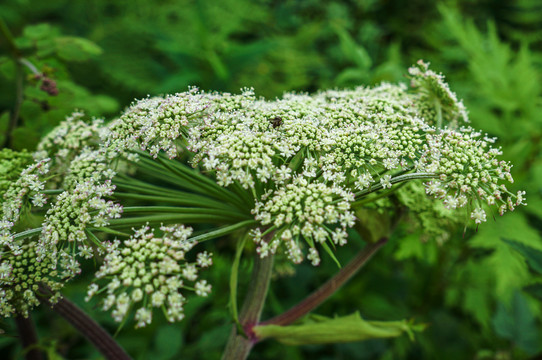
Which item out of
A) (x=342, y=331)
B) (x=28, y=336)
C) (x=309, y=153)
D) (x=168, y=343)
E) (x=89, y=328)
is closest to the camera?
(x=309, y=153)

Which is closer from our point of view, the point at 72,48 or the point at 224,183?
the point at 224,183

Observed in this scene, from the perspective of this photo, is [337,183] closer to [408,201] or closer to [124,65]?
[408,201]

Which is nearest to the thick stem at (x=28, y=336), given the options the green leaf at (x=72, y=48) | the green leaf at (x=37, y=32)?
the green leaf at (x=72, y=48)

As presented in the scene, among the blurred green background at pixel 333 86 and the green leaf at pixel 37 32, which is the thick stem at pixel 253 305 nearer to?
the blurred green background at pixel 333 86

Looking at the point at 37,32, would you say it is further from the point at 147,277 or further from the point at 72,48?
the point at 147,277

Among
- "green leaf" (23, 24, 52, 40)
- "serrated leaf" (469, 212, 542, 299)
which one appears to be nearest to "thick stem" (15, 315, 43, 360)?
"green leaf" (23, 24, 52, 40)

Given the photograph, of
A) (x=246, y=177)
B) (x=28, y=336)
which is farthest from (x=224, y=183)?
(x=28, y=336)

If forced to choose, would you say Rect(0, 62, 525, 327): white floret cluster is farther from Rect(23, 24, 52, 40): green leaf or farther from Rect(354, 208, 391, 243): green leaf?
Rect(23, 24, 52, 40): green leaf

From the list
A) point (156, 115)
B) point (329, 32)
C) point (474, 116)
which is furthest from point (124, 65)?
point (474, 116)
